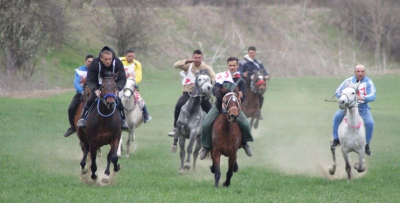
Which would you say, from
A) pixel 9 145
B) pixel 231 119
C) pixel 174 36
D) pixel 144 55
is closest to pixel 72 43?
pixel 144 55

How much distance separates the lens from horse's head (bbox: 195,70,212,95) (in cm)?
1346

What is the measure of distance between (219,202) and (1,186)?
3.84 metres

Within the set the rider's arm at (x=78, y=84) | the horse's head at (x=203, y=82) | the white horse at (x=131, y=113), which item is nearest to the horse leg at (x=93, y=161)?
the horse's head at (x=203, y=82)

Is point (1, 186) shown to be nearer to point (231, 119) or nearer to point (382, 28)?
point (231, 119)

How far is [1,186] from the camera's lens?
37.0ft

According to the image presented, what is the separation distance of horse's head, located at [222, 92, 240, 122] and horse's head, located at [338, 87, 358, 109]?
7.18ft

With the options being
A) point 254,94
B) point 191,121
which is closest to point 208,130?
point 191,121

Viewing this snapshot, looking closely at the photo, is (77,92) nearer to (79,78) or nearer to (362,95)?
(79,78)

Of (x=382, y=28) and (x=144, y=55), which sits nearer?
(x=144, y=55)

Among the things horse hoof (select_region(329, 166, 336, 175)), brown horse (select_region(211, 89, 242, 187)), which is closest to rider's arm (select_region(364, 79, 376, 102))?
horse hoof (select_region(329, 166, 336, 175))

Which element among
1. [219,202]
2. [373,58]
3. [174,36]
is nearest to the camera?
[219,202]

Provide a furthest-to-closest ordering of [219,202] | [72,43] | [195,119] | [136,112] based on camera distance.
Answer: [72,43] < [136,112] < [195,119] < [219,202]

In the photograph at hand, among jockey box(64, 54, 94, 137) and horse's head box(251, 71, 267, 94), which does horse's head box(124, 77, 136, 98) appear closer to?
jockey box(64, 54, 94, 137)

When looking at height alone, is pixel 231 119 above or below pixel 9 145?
above
